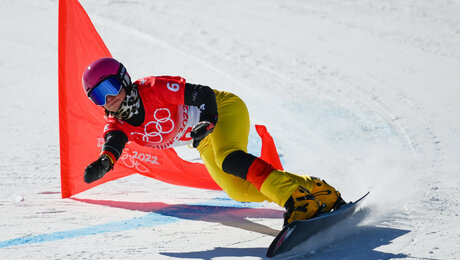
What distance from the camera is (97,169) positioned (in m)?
3.75

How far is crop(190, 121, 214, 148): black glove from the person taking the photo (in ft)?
12.3

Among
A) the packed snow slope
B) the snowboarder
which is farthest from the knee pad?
the packed snow slope

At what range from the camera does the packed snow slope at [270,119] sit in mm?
3961

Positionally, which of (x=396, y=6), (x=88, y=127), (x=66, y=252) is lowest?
(x=66, y=252)

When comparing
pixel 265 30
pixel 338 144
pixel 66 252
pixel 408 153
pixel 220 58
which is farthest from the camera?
pixel 265 30

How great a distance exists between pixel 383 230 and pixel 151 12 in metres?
6.76

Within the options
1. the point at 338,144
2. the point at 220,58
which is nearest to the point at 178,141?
the point at 338,144

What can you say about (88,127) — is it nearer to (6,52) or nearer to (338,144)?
(338,144)

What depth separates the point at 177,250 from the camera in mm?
3844

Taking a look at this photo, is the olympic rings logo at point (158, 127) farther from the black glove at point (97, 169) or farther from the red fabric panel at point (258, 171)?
the red fabric panel at point (258, 171)

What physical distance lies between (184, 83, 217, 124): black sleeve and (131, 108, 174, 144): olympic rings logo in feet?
0.62

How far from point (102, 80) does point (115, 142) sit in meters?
0.44

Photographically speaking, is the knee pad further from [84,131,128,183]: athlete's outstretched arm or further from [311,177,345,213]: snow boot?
[84,131,128,183]: athlete's outstretched arm

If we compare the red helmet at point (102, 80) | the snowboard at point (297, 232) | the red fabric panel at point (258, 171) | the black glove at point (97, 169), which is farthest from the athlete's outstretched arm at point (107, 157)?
the snowboard at point (297, 232)
